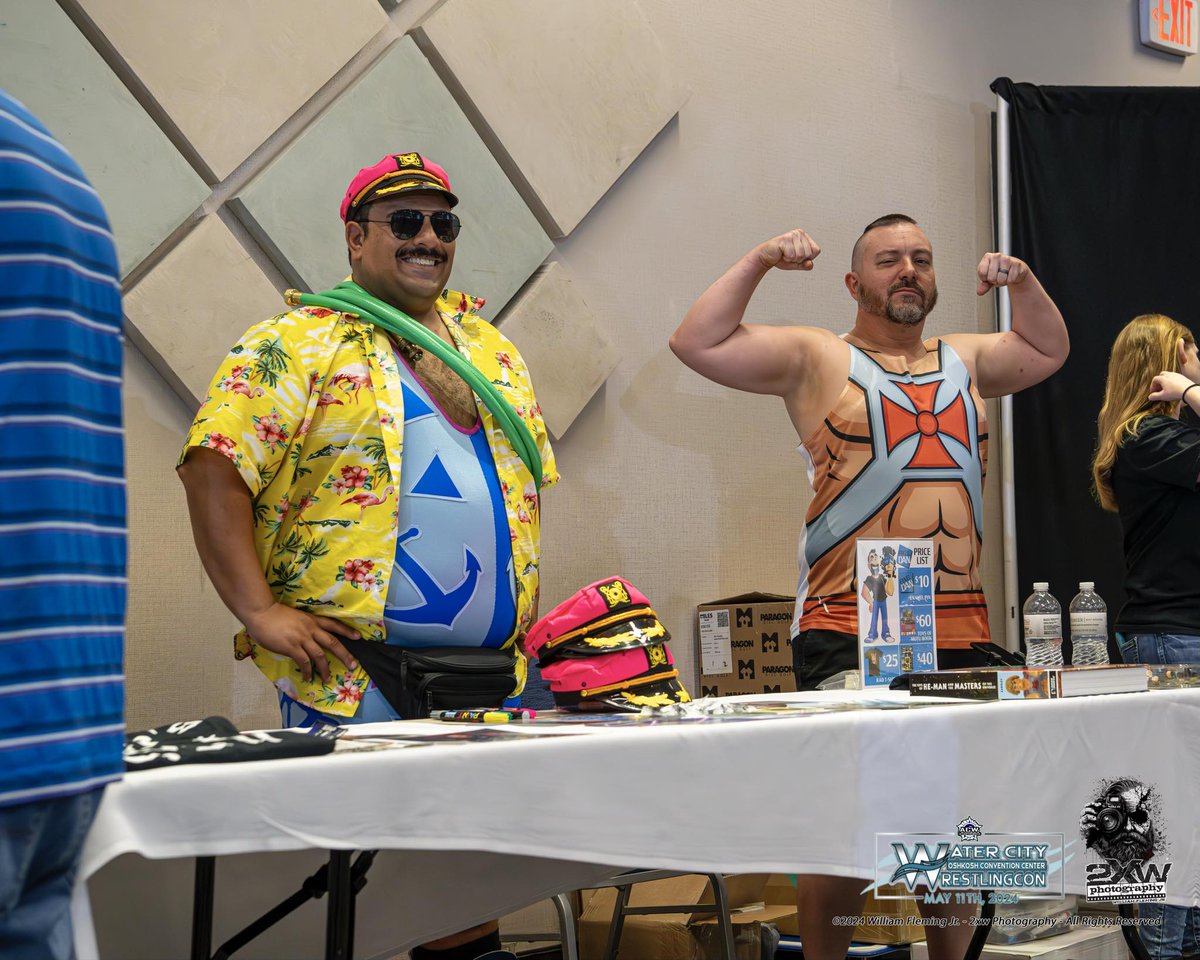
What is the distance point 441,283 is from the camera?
2.42 meters

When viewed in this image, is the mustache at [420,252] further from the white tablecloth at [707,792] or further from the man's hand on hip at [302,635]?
the white tablecloth at [707,792]

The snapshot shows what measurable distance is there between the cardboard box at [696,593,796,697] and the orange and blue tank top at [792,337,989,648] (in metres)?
0.82

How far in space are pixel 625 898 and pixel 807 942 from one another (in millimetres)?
689

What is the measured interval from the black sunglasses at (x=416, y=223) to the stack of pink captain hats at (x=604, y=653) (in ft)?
3.01

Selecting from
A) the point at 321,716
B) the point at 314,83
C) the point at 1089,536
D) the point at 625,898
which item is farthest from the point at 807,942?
the point at 1089,536

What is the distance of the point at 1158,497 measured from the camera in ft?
10.9

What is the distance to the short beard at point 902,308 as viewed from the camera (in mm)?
2941

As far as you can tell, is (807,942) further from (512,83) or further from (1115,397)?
(512,83)

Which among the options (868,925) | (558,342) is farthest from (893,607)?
(558,342)

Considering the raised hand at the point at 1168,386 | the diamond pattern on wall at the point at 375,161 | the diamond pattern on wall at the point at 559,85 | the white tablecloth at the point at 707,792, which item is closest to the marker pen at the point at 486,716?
the white tablecloth at the point at 707,792

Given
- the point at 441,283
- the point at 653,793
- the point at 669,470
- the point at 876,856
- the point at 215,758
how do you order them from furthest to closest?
the point at 669,470, the point at 441,283, the point at 876,856, the point at 653,793, the point at 215,758

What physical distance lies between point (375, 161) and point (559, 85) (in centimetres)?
69

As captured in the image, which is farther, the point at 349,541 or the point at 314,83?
the point at 314,83

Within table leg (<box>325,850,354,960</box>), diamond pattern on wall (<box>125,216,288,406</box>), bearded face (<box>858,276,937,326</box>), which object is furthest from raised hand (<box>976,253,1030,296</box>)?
table leg (<box>325,850,354,960</box>)
